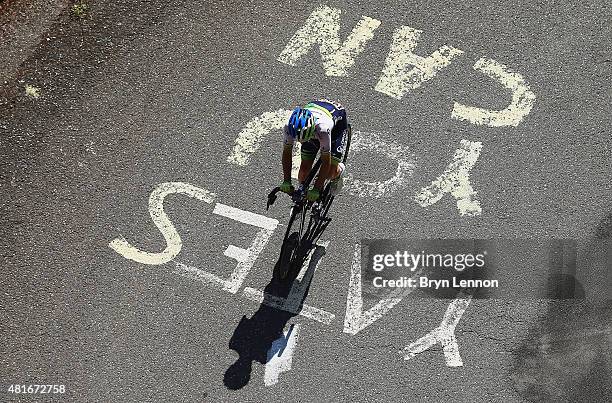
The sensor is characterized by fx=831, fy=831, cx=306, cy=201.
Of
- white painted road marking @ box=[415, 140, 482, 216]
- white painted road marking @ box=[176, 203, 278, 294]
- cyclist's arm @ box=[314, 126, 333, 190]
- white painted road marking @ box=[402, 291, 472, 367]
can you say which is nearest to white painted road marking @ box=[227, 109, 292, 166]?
white painted road marking @ box=[176, 203, 278, 294]

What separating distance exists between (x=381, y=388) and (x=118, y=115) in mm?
4787

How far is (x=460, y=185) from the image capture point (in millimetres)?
9656

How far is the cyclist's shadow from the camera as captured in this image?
8.62 metres

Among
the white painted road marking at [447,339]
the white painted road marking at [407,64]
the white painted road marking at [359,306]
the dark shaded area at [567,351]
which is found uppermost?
the white painted road marking at [407,64]

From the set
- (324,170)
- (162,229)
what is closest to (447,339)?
(324,170)

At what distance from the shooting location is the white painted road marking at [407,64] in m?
10.5

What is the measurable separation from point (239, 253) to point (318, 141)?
1560 mm

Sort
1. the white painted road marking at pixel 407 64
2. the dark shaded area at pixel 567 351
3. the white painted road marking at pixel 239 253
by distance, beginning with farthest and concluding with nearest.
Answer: the white painted road marking at pixel 407 64 < the white painted road marking at pixel 239 253 < the dark shaded area at pixel 567 351

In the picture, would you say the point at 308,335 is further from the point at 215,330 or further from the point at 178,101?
the point at 178,101

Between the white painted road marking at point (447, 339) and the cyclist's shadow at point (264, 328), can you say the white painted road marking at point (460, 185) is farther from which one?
the cyclist's shadow at point (264, 328)

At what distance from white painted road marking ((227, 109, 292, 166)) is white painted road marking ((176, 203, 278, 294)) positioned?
708 mm

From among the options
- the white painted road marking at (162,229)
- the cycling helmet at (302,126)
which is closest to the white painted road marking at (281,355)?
the white painted road marking at (162,229)

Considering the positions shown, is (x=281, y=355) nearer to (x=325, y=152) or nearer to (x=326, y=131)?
(x=325, y=152)

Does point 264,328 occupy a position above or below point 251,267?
below
